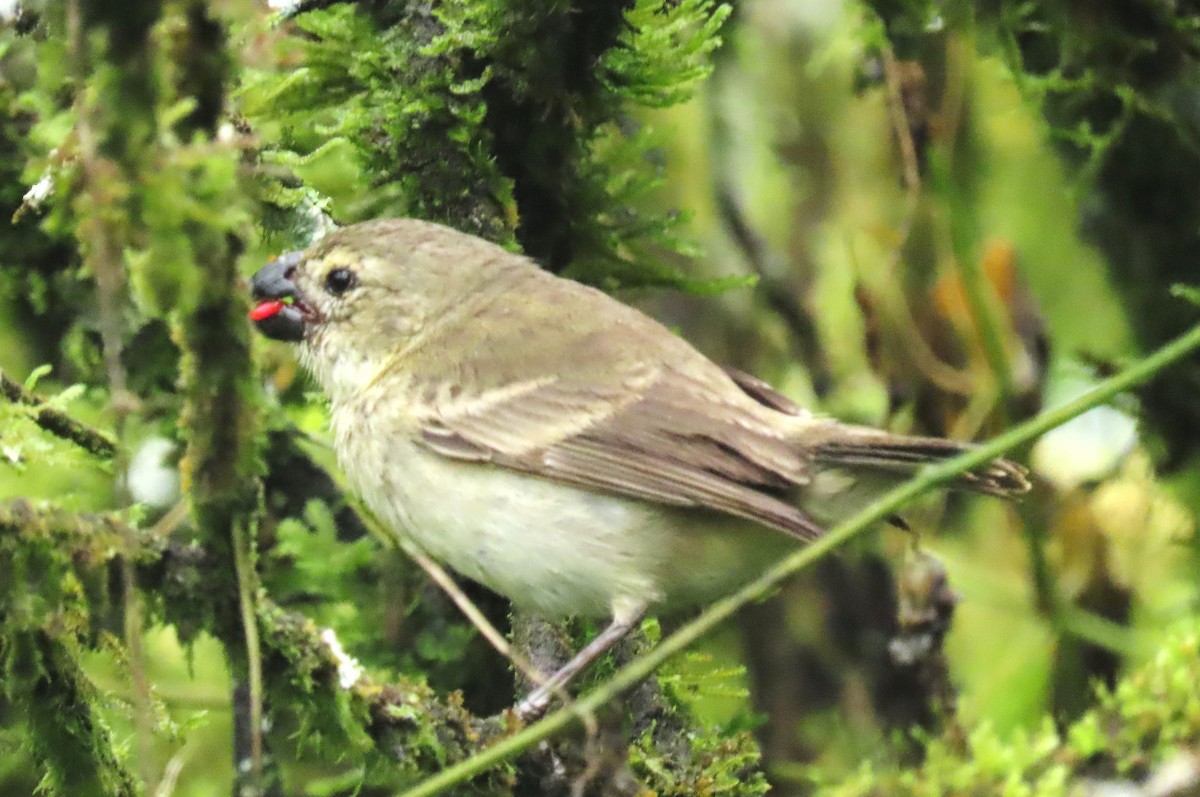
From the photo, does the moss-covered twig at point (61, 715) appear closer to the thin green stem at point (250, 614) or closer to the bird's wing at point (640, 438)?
the thin green stem at point (250, 614)

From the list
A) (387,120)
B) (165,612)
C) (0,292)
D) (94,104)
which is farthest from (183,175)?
(0,292)

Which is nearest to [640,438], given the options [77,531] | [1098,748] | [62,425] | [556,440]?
[556,440]

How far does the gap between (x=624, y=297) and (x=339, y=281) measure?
3.58ft

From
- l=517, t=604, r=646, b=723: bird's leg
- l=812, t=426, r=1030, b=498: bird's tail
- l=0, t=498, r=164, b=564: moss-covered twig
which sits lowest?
l=517, t=604, r=646, b=723: bird's leg

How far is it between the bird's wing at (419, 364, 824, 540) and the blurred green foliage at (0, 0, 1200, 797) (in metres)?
0.51

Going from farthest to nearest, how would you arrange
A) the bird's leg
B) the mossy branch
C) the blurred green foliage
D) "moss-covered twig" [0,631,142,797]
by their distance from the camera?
1. the bird's leg
2. "moss-covered twig" [0,631,142,797]
3. the mossy branch
4. the blurred green foliage

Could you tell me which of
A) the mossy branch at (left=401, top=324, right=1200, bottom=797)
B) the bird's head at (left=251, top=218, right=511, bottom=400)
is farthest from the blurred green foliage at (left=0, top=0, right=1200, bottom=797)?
the mossy branch at (left=401, top=324, right=1200, bottom=797)

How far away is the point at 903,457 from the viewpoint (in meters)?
3.04

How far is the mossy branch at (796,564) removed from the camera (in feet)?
7.47

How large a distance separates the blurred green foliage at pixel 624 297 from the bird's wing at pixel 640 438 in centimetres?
51

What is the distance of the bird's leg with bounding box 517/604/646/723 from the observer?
9.71 feet

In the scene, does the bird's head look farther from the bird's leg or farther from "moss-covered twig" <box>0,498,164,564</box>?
"moss-covered twig" <box>0,498,164,564</box>

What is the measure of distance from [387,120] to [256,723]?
1.70 metres

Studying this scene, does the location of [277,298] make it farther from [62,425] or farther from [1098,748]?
[1098,748]
